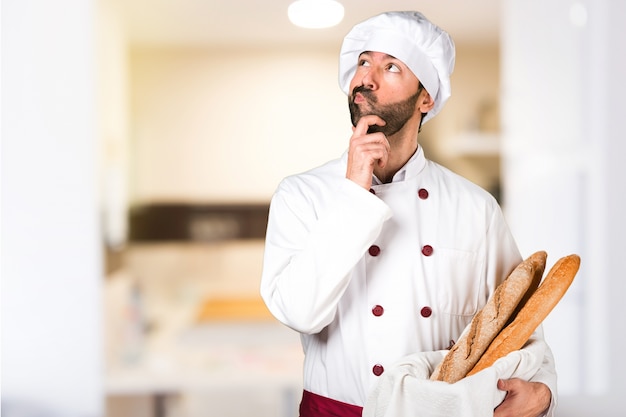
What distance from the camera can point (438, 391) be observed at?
1116mm

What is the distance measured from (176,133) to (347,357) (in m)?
1.02

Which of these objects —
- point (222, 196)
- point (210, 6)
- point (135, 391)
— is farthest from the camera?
point (222, 196)

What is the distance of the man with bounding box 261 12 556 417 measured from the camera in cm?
121

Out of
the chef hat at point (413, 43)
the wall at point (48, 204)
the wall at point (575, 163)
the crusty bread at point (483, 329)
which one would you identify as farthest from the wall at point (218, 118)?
the crusty bread at point (483, 329)

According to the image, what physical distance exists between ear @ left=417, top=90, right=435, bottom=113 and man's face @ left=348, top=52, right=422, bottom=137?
0.05 feet

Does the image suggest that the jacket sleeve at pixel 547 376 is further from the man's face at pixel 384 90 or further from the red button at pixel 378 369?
the man's face at pixel 384 90

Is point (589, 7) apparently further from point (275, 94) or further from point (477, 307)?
point (477, 307)

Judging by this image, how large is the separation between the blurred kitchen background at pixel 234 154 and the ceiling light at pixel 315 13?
30mm

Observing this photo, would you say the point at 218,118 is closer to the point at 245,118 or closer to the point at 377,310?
the point at 245,118

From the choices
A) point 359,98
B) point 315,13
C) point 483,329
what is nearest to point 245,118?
point 315,13

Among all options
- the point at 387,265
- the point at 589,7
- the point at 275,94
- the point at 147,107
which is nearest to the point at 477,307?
the point at 387,265

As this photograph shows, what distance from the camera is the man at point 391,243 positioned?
121 centimetres

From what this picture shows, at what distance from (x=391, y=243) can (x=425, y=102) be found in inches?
10.5

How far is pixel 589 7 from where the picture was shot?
184 cm
